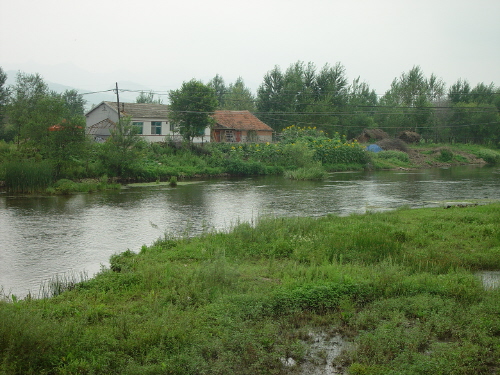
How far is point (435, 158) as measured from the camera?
60.0 meters

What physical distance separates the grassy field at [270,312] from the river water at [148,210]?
248 centimetres

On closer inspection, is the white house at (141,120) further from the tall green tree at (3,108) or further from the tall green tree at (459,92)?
the tall green tree at (459,92)

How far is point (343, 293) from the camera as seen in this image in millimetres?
8891

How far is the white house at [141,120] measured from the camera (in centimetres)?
4584

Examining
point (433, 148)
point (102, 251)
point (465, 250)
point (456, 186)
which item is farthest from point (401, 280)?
point (433, 148)

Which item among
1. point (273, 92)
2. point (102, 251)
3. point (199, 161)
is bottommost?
point (102, 251)

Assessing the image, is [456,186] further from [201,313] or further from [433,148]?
[433,148]

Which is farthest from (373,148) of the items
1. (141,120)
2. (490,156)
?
(141,120)

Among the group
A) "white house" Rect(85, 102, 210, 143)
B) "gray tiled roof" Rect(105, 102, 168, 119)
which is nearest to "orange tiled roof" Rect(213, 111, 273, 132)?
"white house" Rect(85, 102, 210, 143)

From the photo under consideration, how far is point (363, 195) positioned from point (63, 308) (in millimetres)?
21994

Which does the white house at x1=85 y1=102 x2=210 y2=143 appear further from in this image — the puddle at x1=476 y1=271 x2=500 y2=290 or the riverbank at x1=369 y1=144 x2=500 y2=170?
the puddle at x1=476 y1=271 x2=500 y2=290

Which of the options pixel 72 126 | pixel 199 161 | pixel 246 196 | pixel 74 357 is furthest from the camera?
pixel 199 161

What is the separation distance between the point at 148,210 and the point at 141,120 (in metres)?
27.2

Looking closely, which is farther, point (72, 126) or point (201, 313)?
point (72, 126)
